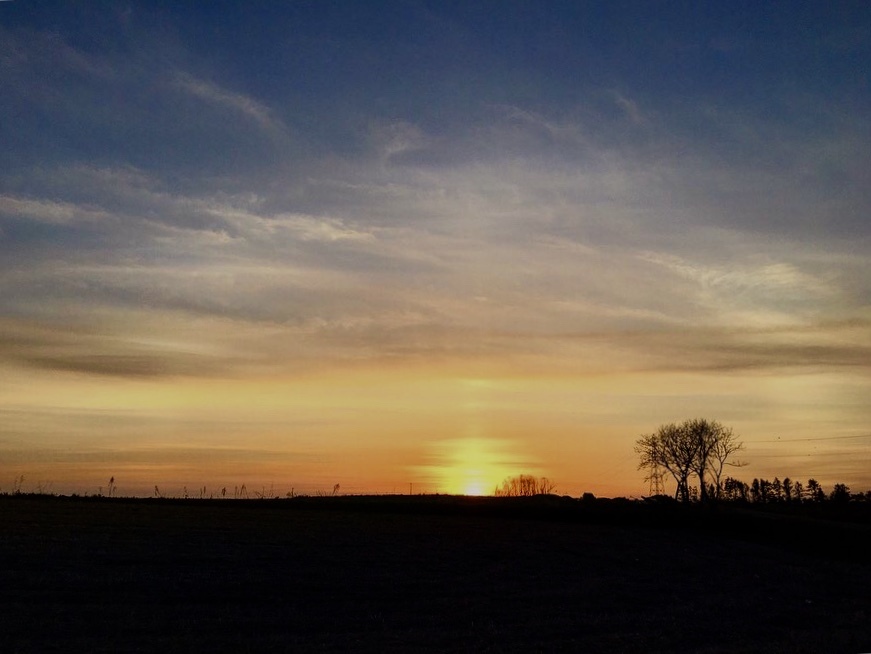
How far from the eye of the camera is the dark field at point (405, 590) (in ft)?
65.2

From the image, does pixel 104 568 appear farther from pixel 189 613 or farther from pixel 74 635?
pixel 74 635

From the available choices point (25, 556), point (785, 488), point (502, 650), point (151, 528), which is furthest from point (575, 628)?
point (785, 488)

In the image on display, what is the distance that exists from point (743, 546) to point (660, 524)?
562 inches

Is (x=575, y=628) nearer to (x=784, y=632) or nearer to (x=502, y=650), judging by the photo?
(x=502, y=650)

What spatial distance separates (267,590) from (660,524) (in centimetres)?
4914

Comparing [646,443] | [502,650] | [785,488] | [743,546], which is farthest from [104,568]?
[785,488]

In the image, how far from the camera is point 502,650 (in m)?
18.6

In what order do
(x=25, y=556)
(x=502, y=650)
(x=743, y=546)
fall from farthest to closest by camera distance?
(x=743, y=546) → (x=25, y=556) → (x=502, y=650)

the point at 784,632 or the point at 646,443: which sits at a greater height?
the point at 646,443

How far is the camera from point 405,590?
92.7 ft

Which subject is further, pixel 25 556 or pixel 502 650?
pixel 25 556

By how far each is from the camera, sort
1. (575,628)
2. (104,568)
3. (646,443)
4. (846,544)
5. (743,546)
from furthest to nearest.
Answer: (646,443), (846,544), (743,546), (104,568), (575,628)

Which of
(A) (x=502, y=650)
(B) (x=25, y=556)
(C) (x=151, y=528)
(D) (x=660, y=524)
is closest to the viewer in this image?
(A) (x=502, y=650)

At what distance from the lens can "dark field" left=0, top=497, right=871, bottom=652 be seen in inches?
782
